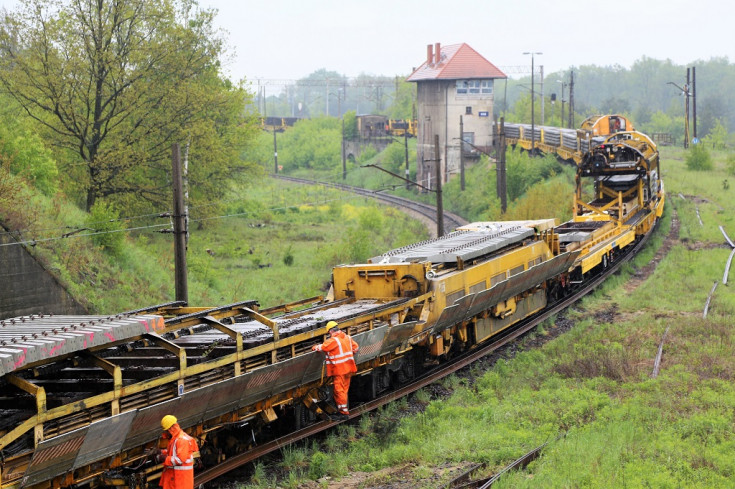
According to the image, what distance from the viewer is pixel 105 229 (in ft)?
82.0

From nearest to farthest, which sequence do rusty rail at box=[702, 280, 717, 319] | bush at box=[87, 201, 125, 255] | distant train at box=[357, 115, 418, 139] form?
rusty rail at box=[702, 280, 717, 319]
bush at box=[87, 201, 125, 255]
distant train at box=[357, 115, 418, 139]

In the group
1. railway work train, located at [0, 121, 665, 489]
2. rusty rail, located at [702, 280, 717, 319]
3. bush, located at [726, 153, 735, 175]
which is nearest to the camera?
railway work train, located at [0, 121, 665, 489]

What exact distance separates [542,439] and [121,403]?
5978 millimetres


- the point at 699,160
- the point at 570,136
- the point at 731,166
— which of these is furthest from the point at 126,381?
the point at 731,166

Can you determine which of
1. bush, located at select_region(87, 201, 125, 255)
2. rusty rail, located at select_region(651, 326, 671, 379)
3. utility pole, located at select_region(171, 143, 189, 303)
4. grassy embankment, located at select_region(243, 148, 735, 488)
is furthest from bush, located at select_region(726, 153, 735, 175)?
utility pole, located at select_region(171, 143, 189, 303)

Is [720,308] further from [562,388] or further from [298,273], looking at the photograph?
[298,273]

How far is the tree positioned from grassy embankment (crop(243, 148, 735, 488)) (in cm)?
1956

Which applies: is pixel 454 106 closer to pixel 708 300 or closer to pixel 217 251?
pixel 217 251

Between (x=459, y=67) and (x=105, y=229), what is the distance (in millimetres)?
42274

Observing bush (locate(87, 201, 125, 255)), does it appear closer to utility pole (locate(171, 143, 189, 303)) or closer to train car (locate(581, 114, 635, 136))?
utility pole (locate(171, 143, 189, 303))

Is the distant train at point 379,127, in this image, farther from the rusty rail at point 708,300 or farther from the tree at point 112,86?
the rusty rail at point 708,300

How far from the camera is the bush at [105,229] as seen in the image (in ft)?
81.3

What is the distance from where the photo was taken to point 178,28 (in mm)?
33875

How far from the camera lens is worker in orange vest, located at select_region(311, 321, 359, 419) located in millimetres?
11977
